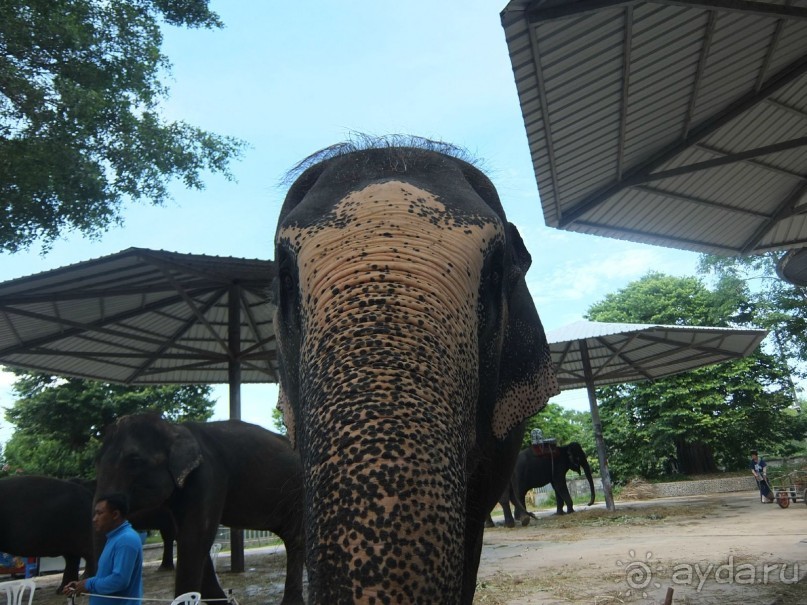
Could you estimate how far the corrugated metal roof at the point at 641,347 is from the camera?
18.5 metres

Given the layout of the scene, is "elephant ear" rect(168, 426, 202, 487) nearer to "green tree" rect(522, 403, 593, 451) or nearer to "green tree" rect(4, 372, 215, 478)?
"green tree" rect(4, 372, 215, 478)

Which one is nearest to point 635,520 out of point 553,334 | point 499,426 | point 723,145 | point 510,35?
point 553,334

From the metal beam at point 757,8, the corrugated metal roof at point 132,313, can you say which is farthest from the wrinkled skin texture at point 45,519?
the metal beam at point 757,8

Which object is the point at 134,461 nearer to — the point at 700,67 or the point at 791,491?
the point at 700,67

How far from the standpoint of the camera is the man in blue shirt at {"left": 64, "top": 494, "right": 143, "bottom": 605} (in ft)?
14.0

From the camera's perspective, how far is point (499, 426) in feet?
9.10

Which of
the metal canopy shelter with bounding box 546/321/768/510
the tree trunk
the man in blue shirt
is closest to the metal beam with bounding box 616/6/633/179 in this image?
the man in blue shirt

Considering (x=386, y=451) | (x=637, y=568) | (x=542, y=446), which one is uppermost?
(x=542, y=446)

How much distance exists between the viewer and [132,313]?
12.8 meters

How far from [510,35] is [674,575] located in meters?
5.56

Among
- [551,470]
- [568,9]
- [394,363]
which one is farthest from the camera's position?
[551,470]

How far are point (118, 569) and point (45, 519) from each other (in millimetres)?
6764

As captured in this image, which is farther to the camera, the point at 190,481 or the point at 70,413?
the point at 70,413

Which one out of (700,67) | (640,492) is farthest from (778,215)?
(640,492)
